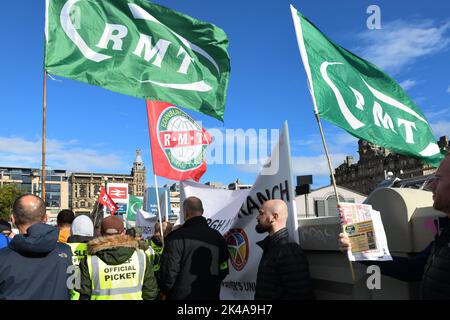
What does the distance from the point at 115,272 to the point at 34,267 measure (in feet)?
2.62

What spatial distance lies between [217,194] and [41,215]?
2979mm

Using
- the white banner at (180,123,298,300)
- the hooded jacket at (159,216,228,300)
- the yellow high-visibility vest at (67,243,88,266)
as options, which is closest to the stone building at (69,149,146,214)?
the white banner at (180,123,298,300)

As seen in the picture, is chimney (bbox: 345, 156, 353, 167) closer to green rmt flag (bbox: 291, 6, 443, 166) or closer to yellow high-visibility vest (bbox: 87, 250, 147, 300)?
green rmt flag (bbox: 291, 6, 443, 166)

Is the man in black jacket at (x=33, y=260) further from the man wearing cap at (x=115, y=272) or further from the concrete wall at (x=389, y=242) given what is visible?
the concrete wall at (x=389, y=242)

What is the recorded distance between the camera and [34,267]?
3064 millimetres

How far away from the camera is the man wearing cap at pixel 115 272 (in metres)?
3.67

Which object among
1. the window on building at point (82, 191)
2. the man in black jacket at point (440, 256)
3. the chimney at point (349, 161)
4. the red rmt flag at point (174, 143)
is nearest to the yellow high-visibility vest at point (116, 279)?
the man in black jacket at point (440, 256)

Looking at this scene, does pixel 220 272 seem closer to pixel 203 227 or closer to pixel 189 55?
pixel 203 227

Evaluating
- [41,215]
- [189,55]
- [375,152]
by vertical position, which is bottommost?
[41,215]

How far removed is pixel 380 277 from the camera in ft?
10.7

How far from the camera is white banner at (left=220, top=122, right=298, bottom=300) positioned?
13.4 feet

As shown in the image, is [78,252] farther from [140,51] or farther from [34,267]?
[140,51]

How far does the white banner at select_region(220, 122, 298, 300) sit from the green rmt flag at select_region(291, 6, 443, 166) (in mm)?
601

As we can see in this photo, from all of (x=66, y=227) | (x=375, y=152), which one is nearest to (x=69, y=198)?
(x=375, y=152)
